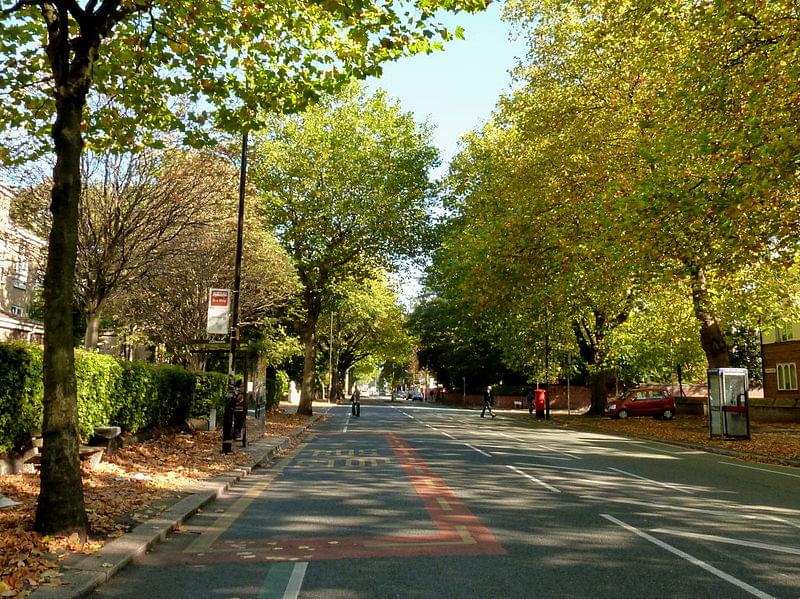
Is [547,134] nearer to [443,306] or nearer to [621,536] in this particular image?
[621,536]

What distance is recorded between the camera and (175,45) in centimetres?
958

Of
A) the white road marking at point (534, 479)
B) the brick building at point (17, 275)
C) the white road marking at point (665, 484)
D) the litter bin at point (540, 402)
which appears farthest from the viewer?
the litter bin at point (540, 402)

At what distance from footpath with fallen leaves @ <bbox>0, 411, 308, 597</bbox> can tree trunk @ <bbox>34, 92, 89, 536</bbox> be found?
0.89 feet

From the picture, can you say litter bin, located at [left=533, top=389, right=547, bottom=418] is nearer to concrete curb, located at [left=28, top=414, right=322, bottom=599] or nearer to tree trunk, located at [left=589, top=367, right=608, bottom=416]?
tree trunk, located at [left=589, top=367, right=608, bottom=416]

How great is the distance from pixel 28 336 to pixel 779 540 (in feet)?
117

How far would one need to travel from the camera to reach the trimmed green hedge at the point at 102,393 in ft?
31.7

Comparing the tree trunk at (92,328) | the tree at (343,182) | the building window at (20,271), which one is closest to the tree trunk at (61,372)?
the tree trunk at (92,328)

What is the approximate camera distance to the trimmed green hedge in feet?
31.7

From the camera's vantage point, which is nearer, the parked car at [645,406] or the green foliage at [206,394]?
the green foliage at [206,394]

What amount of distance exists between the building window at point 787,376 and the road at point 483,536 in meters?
28.1

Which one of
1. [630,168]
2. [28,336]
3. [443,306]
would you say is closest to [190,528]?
[630,168]

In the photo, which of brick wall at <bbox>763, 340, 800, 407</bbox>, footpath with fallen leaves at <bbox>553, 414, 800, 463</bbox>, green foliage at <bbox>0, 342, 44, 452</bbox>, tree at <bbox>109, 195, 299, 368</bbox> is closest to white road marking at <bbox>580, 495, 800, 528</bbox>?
green foliage at <bbox>0, 342, 44, 452</bbox>

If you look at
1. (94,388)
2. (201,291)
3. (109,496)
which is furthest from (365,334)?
(109,496)

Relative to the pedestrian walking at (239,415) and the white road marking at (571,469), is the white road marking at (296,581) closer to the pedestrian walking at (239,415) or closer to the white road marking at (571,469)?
the white road marking at (571,469)
